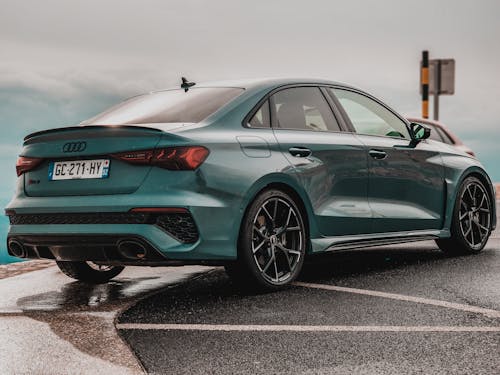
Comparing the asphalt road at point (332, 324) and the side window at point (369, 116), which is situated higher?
the side window at point (369, 116)

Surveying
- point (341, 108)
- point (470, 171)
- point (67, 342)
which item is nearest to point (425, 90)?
point (470, 171)

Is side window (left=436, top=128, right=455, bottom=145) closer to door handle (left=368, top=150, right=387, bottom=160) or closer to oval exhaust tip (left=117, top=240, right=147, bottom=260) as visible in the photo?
door handle (left=368, top=150, right=387, bottom=160)

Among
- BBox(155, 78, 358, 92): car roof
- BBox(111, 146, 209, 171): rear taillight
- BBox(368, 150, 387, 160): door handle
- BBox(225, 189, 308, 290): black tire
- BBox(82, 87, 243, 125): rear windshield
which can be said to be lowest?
BBox(225, 189, 308, 290): black tire

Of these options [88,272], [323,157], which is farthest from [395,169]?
[88,272]

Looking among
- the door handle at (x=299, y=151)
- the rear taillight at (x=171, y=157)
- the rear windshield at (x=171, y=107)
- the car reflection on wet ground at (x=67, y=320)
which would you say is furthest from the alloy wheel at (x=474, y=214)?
the rear taillight at (x=171, y=157)

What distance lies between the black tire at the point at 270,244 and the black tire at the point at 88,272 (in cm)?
157

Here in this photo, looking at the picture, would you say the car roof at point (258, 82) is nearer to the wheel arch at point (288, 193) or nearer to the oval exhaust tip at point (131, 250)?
the wheel arch at point (288, 193)

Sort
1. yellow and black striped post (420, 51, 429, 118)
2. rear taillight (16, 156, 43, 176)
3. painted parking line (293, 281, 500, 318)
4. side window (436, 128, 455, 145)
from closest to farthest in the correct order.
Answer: painted parking line (293, 281, 500, 318), rear taillight (16, 156, 43, 176), side window (436, 128, 455, 145), yellow and black striped post (420, 51, 429, 118)

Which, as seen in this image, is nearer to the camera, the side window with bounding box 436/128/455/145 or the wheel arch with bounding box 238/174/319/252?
the wheel arch with bounding box 238/174/319/252

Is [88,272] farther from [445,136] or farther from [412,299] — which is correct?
[445,136]

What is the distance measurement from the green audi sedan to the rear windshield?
0.02 meters

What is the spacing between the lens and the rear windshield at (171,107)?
605 centimetres

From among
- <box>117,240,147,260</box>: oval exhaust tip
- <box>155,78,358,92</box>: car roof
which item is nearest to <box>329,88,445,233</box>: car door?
<box>155,78,358,92</box>: car roof

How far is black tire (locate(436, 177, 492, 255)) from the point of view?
27.1ft
